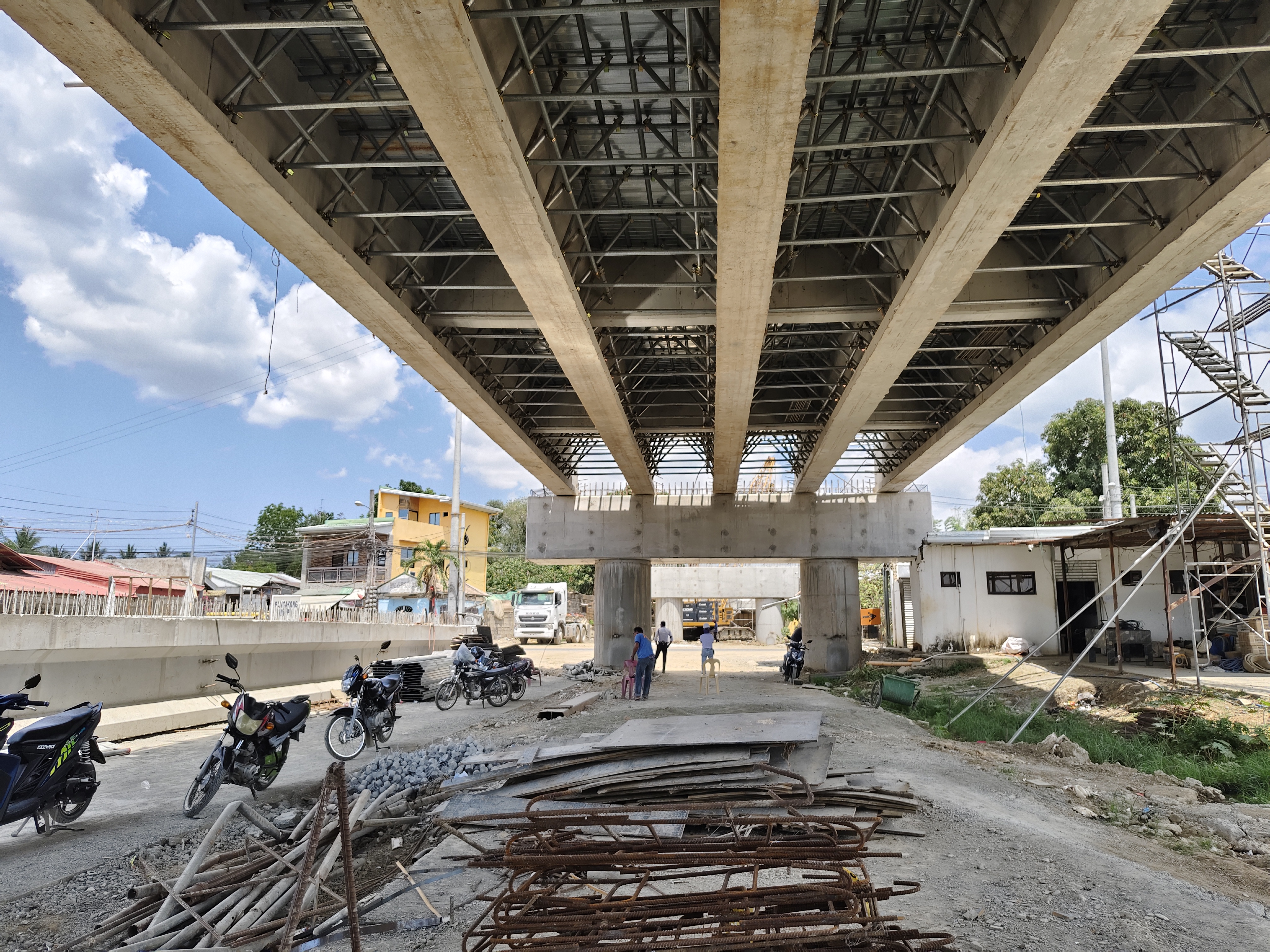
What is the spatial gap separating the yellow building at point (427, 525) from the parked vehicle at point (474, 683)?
3420 cm

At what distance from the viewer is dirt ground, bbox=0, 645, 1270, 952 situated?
4.87 meters

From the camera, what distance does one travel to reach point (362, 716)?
428 inches

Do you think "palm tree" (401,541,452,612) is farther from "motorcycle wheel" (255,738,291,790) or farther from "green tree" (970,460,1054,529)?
"motorcycle wheel" (255,738,291,790)

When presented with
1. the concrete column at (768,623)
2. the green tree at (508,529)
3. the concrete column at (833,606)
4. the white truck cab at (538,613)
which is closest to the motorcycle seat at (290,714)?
Answer: the concrete column at (833,606)

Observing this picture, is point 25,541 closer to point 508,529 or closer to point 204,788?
point 508,529

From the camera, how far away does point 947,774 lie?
9125 millimetres

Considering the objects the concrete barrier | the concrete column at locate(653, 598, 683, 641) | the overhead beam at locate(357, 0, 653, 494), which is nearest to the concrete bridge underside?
the overhead beam at locate(357, 0, 653, 494)

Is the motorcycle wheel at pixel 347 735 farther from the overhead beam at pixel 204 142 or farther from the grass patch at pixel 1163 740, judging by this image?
the grass patch at pixel 1163 740

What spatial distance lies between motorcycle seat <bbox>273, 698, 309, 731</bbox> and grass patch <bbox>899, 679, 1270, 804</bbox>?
402 inches

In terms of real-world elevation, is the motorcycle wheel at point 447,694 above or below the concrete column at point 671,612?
below

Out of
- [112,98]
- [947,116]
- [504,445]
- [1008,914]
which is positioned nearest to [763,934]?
[1008,914]

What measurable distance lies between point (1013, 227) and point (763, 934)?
9.01 metres

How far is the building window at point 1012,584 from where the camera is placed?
26922 mm

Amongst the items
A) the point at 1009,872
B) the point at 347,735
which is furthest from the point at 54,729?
the point at 1009,872
